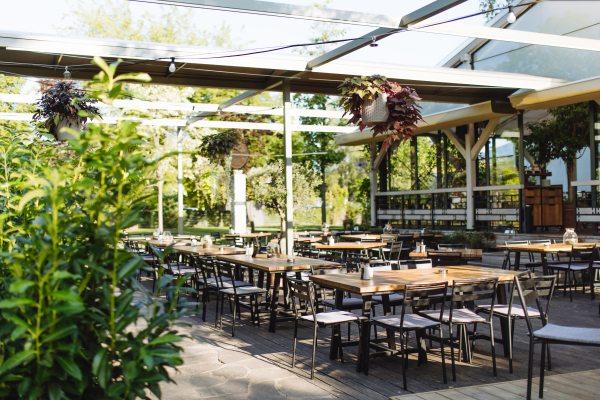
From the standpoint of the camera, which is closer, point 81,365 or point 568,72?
point 81,365

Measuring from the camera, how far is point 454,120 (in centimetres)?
1306

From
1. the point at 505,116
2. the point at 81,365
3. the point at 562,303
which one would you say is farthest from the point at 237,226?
the point at 81,365

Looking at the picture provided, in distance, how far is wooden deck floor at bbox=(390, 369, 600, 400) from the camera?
11.2 ft

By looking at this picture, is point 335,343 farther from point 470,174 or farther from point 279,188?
point 470,174

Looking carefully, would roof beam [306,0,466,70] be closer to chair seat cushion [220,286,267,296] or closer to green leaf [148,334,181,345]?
chair seat cushion [220,286,267,296]

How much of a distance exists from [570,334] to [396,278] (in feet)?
5.66

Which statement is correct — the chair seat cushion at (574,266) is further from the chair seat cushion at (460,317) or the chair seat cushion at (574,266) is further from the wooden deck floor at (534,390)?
the wooden deck floor at (534,390)

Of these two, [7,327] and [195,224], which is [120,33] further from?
[7,327]

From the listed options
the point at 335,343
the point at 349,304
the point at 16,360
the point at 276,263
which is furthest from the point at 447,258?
the point at 16,360

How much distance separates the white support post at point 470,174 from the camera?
13.9 meters

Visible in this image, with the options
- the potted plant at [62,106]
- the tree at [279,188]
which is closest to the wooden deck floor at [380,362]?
the potted plant at [62,106]

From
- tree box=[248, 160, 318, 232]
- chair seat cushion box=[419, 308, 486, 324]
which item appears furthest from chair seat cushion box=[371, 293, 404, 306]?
tree box=[248, 160, 318, 232]

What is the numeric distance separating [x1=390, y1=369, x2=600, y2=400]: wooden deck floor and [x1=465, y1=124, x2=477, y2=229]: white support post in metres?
10.4

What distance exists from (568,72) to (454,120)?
8.87 feet
